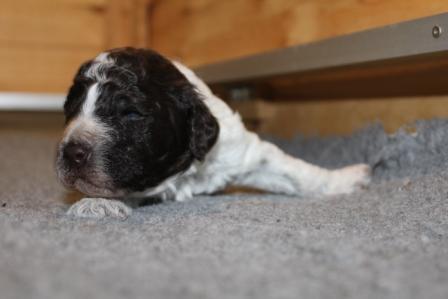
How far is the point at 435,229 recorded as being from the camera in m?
1.55

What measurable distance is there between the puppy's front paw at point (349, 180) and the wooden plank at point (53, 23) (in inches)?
103

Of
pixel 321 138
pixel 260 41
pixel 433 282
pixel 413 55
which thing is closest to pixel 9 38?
pixel 260 41

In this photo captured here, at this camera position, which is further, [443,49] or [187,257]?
[443,49]

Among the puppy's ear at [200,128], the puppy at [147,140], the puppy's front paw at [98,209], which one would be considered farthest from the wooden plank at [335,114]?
the puppy's front paw at [98,209]

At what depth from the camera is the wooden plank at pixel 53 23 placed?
4066 mm

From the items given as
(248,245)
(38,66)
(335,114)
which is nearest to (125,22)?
(38,66)

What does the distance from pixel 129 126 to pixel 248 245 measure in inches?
27.1

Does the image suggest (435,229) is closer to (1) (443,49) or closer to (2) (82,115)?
(1) (443,49)

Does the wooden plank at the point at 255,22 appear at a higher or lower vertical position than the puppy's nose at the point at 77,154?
higher

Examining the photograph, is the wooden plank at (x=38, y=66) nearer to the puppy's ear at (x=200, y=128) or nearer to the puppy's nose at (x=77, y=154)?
the puppy's ear at (x=200, y=128)

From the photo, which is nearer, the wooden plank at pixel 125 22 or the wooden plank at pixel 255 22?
the wooden plank at pixel 255 22

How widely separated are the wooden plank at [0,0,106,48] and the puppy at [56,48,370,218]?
7.71ft

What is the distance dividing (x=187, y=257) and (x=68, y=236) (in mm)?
305

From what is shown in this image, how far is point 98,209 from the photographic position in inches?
67.1
